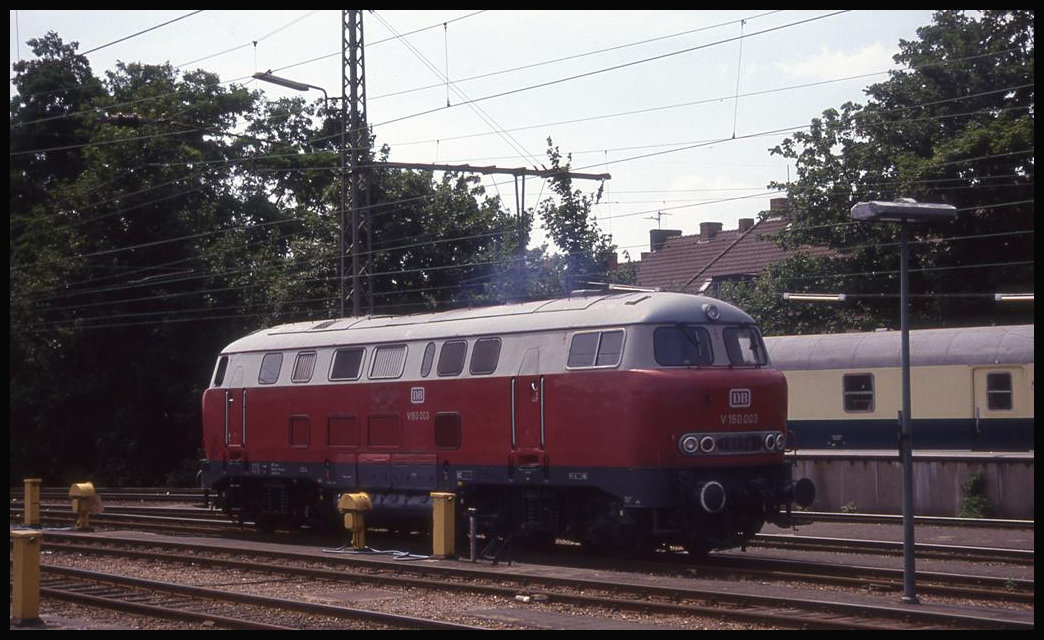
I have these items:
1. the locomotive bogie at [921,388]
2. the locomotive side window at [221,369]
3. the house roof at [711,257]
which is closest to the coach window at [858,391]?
the locomotive bogie at [921,388]

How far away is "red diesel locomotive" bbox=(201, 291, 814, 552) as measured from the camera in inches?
669

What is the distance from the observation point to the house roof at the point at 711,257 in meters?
51.7

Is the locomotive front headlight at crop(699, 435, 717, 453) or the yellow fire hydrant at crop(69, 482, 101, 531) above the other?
the locomotive front headlight at crop(699, 435, 717, 453)

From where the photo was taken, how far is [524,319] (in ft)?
62.0

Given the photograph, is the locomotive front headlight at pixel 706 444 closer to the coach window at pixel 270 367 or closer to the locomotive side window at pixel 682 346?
the locomotive side window at pixel 682 346

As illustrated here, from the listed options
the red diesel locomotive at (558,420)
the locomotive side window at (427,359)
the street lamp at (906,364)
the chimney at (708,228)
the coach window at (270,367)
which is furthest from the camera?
the chimney at (708,228)

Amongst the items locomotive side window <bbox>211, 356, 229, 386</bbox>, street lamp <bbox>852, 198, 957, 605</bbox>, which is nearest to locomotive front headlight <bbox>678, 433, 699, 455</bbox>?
street lamp <bbox>852, 198, 957, 605</bbox>

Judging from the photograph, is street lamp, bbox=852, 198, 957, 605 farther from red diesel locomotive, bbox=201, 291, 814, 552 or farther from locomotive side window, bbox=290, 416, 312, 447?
locomotive side window, bbox=290, 416, 312, 447

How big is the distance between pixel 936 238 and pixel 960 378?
11254 mm

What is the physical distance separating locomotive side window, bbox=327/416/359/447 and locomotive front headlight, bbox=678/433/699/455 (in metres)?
6.65

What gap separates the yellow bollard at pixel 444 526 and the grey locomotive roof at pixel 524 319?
263cm

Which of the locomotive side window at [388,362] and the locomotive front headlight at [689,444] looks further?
the locomotive side window at [388,362]

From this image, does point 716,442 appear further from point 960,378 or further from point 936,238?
point 936,238

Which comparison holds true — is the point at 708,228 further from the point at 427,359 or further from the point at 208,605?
the point at 208,605
